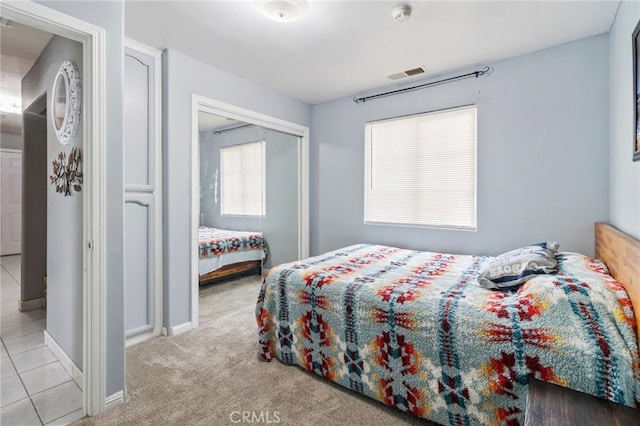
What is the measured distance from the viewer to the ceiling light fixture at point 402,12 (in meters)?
2.04

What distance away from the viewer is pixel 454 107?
3.08 metres

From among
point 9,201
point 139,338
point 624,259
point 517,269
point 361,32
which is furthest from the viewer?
point 9,201

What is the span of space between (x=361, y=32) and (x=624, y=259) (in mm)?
2180

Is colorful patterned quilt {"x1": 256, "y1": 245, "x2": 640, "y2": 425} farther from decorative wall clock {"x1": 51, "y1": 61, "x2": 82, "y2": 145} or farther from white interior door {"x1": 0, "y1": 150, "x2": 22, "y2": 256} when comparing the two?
white interior door {"x1": 0, "y1": 150, "x2": 22, "y2": 256}

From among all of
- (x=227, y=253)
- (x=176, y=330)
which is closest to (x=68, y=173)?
(x=176, y=330)

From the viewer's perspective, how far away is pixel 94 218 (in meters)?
1.68

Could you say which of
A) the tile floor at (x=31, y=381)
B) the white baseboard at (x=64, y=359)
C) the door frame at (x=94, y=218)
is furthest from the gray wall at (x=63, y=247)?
the door frame at (x=94, y=218)

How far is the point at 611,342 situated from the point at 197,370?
2.30 meters

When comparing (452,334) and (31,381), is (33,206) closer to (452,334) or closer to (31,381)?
(31,381)

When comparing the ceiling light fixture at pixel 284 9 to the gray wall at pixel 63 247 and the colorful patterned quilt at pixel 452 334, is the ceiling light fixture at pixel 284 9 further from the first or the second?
the colorful patterned quilt at pixel 452 334

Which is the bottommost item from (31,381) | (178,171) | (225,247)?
(31,381)

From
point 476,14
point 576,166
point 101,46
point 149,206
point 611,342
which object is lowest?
point 611,342

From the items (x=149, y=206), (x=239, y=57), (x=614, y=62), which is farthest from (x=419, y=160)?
(x=149, y=206)

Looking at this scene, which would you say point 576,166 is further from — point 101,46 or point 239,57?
point 101,46
